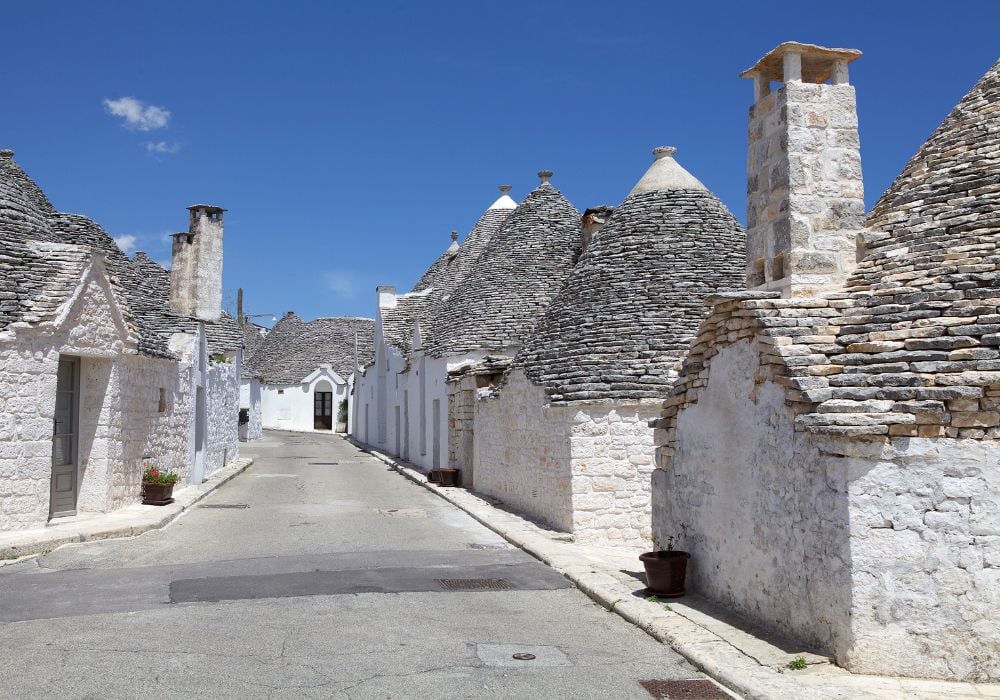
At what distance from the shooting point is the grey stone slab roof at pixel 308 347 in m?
52.4

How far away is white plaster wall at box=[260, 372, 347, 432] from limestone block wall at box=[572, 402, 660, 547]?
1597 inches

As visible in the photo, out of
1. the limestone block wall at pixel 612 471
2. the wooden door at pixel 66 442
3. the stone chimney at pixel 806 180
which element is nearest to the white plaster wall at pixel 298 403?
the wooden door at pixel 66 442

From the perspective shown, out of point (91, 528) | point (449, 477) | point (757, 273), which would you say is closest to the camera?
point (757, 273)

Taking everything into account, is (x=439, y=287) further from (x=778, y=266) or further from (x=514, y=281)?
(x=778, y=266)

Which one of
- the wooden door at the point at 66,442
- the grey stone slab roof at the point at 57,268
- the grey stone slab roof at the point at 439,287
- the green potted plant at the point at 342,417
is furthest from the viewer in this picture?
the green potted plant at the point at 342,417

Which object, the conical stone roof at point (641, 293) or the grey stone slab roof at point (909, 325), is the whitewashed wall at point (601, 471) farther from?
the grey stone slab roof at point (909, 325)

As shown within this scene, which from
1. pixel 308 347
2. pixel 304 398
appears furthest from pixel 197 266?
pixel 308 347

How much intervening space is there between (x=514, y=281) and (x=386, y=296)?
10.7m

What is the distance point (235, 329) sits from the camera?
24359 mm

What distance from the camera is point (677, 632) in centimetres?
652

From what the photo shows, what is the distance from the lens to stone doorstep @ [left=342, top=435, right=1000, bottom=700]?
5.14 meters

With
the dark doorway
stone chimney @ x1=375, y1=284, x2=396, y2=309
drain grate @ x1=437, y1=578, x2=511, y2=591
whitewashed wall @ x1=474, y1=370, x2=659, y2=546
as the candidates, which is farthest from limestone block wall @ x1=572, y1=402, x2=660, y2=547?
the dark doorway

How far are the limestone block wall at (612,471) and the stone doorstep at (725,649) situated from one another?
66.7 inches

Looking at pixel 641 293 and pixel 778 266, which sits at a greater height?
pixel 641 293
